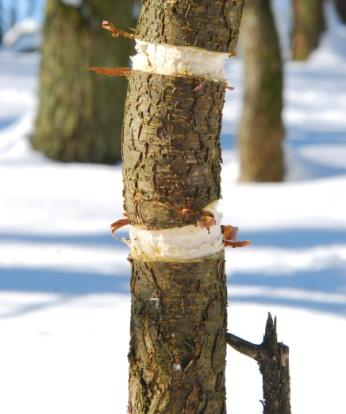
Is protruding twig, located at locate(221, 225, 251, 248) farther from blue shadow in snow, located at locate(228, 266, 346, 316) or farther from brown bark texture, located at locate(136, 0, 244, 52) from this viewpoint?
blue shadow in snow, located at locate(228, 266, 346, 316)

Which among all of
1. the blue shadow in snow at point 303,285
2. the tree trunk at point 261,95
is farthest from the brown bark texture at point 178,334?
the tree trunk at point 261,95

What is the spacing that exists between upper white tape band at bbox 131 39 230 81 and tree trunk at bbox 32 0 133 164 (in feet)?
26.8

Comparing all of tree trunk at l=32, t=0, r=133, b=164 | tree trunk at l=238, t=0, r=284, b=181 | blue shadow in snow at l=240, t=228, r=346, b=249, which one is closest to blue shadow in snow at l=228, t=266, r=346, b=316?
blue shadow in snow at l=240, t=228, r=346, b=249

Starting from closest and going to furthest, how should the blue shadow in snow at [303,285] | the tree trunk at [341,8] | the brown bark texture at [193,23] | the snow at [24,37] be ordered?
the brown bark texture at [193,23], the blue shadow in snow at [303,285], the tree trunk at [341,8], the snow at [24,37]

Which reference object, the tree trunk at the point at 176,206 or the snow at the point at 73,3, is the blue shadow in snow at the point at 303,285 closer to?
the tree trunk at the point at 176,206

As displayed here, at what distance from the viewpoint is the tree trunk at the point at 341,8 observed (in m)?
26.5

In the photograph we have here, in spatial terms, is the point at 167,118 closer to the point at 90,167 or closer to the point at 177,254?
the point at 177,254

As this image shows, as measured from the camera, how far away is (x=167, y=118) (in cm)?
301

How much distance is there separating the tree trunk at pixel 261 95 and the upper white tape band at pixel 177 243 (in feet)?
23.8

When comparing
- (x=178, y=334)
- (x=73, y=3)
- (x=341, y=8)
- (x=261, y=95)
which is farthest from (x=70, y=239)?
(x=341, y=8)

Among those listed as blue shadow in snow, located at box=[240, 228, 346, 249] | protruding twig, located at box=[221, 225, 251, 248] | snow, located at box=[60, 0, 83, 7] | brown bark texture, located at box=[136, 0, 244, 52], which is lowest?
blue shadow in snow, located at box=[240, 228, 346, 249]

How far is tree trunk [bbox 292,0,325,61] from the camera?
2342cm

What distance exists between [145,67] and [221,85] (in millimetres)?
220

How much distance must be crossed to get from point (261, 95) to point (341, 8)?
679 inches
